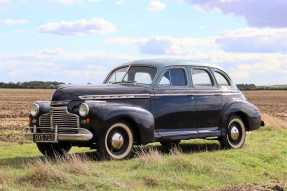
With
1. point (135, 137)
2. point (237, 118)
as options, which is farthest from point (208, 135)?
point (135, 137)

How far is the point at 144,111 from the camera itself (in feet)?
41.7

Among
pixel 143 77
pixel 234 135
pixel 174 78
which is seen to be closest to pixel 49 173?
pixel 143 77

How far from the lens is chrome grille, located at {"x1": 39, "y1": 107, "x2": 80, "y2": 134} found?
12.1m

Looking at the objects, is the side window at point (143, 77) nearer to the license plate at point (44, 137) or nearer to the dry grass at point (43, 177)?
the license plate at point (44, 137)

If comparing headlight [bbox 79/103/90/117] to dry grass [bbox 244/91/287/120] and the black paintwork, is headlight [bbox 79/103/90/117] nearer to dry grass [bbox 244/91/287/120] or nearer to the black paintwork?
the black paintwork

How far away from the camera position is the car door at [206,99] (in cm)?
1403

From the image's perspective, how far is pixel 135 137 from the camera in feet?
41.8

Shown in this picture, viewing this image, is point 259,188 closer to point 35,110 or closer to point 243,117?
point 35,110

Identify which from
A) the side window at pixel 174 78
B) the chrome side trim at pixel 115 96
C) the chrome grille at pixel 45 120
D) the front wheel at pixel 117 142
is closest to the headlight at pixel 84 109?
the chrome side trim at pixel 115 96

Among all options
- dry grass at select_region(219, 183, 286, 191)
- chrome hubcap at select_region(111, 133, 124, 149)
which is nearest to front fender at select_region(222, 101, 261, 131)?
chrome hubcap at select_region(111, 133, 124, 149)

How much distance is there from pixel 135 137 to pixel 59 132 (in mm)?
1469

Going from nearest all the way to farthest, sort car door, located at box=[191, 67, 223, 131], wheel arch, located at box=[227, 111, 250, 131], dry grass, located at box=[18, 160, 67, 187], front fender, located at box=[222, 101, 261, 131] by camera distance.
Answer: dry grass, located at box=[18, 160, 67, 187]
car door, located at box=[191, 67, 223, 131]
front fender, located at box=[222, 101, 261, 131]
wheel arch, located at box=[227, 111, 250, 131]

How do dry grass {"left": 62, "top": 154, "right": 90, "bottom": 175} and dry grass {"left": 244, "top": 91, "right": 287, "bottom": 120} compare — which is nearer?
dry grass {"left": 62, "top": 154, "right": 90, "bottom": 175}

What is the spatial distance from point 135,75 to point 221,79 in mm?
2327
